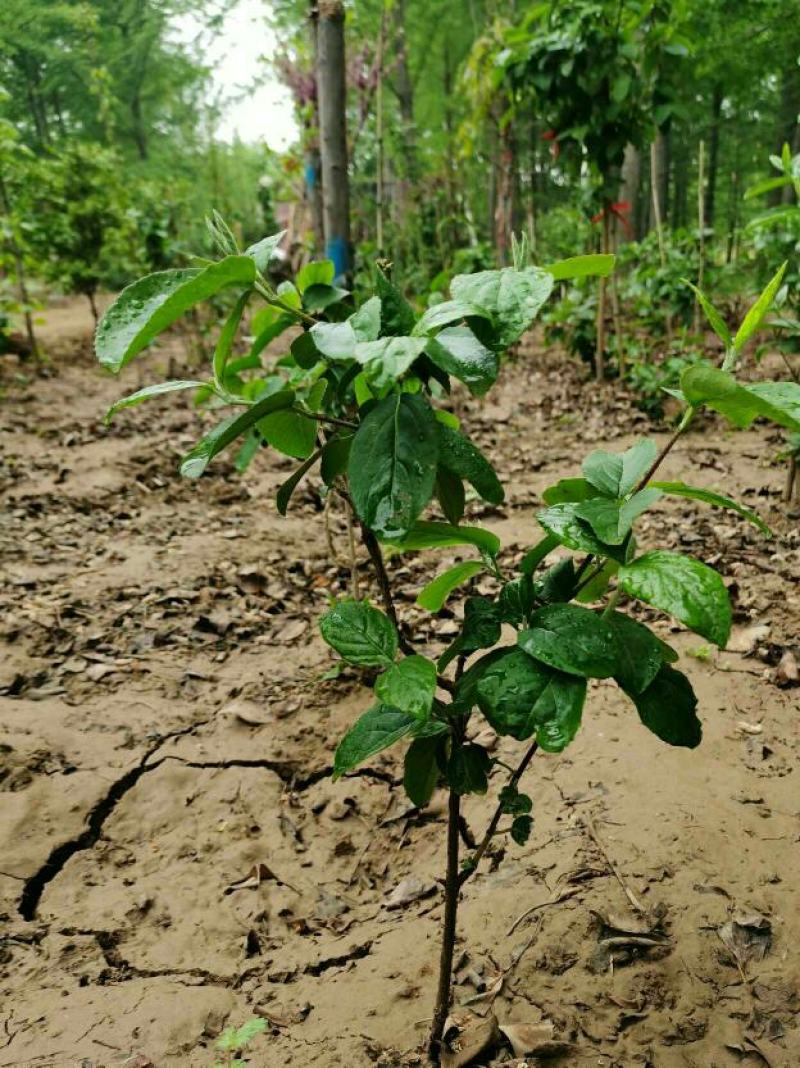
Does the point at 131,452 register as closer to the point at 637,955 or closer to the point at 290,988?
the point at 290,988

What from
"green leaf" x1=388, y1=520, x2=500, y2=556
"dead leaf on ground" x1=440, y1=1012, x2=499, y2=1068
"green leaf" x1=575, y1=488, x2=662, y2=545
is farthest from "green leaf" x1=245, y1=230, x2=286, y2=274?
"dead leaf on ground" x1=440, y1=1012, x2=499, y2=1068

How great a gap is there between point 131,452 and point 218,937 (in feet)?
12.1

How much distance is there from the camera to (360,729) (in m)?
0.99

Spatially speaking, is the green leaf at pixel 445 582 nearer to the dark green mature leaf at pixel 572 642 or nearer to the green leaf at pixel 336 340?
the dark green mature leaf at pixel 572 642

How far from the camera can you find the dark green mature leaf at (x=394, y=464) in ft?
2.60

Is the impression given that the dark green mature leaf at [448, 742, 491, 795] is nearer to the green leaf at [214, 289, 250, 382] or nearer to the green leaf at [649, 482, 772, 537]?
the green leaf at [649, 482, 772, 537]

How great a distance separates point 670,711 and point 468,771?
29 centimetres

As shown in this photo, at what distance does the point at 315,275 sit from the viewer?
1305 mm

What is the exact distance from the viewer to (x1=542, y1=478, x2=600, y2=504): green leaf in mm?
999

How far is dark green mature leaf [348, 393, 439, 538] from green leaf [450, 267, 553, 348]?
0.42 ft

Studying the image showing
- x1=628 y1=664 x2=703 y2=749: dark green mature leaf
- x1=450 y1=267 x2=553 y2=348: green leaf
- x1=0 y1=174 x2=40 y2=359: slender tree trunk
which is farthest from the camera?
x1=0 y1=174 x2=40 y2=359: slender tree trunk

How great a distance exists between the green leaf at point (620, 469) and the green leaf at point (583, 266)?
0.21 meters

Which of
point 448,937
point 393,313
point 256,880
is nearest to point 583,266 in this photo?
point 393,313

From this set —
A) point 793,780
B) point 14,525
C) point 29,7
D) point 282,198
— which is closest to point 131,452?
point 14,525
